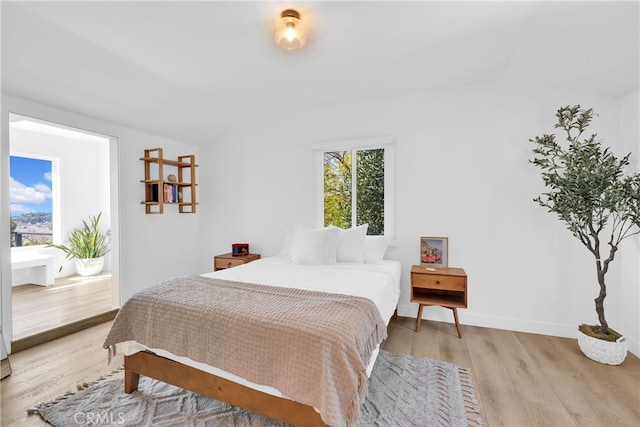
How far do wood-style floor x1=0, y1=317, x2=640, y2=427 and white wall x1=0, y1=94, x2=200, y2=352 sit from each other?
1.87 feet

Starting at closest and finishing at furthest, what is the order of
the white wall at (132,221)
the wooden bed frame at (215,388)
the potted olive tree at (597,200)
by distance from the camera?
the wooden bed frame at (215,388) < the potted olive tree at (597,200) < the white wall at (132,221)

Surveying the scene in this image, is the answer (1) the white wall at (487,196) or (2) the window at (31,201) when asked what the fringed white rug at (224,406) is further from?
(2) the window at (31,201)

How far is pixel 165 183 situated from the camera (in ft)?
12.1

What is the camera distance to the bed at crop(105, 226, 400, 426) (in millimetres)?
1296

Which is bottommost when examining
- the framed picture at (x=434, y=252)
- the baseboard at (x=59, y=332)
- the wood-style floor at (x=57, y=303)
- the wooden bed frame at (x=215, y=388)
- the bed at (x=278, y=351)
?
the baseboard at (x=59, y=332)

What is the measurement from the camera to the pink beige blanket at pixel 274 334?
1.29m

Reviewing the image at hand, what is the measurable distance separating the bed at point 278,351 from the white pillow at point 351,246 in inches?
29.4

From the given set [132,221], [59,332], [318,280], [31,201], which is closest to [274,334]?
[318,280]

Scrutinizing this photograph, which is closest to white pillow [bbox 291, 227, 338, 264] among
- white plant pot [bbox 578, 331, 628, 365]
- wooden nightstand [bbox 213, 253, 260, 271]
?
wooden nightstand [bbox 213, 253, 260, 271]

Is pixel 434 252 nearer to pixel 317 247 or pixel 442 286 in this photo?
pixel 442 286

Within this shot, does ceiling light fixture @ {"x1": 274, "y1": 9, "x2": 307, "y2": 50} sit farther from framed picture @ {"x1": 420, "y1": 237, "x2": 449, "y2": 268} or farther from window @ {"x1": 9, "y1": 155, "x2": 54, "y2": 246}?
window @ {"x1": 9, "y1": 155, "x2": 54, "y2": 246}

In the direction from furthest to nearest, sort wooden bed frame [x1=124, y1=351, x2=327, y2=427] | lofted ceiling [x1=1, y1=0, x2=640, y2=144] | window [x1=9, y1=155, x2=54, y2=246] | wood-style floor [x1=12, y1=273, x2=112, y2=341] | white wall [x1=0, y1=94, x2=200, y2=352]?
window [x1=9, y1=155, x2=54, y2=246] → wood-style floor [x1=12, y1=273, x2=112, y2=341] → white wall [x1=0, y1=94, x2=200, y2=352] → lofted ceiling [x1=1, y1=0, x2=640, y2=144] → wooden bed frame [x1=124, y1=351, x2=327, y2=427]

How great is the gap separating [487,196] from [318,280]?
201cm

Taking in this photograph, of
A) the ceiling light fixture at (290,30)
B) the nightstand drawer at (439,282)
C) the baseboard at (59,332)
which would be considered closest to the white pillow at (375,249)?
the nightstand drawer at (439,282)
